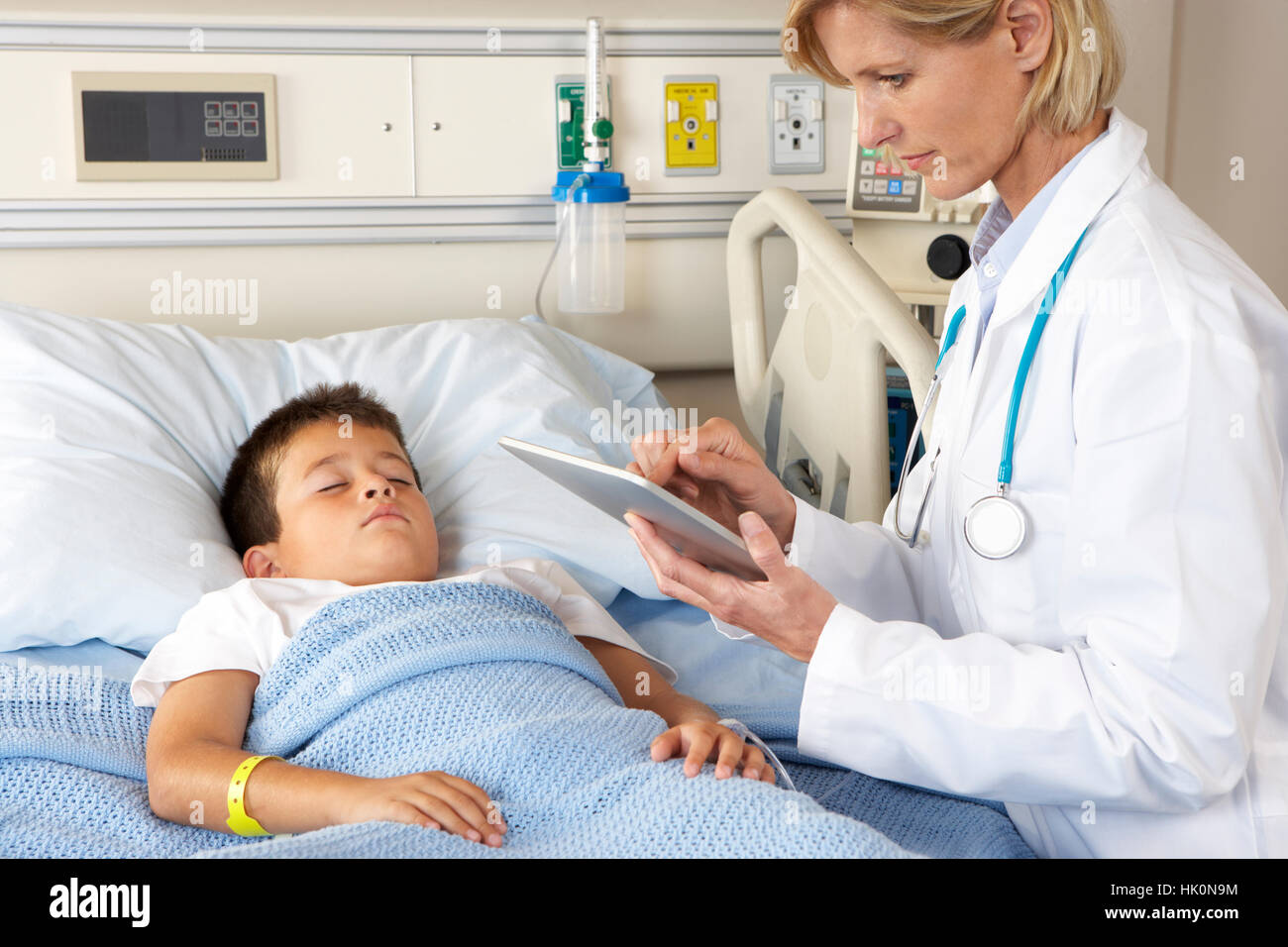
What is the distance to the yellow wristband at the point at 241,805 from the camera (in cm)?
124

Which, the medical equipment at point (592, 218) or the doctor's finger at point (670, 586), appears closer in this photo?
the doctor's finger at point (670, 586)

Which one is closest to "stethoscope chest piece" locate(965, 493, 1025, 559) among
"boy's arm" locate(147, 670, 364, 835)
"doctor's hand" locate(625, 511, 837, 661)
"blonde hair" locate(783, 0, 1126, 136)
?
"doctor's hand" locate(625, 511, 837, 661)

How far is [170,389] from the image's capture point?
6.15 ft

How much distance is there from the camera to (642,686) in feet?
5.17

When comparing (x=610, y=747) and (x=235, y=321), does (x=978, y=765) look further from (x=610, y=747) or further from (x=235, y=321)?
(x=235, y=321)

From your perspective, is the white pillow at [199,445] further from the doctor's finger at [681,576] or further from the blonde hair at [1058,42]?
the blonde hair at [1058,42]

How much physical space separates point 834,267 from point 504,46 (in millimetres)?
853

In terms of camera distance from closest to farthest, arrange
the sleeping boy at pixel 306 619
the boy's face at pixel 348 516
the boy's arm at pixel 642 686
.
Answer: the sleeping boy at pixel 306 619
the boy's arm at pixel 642 686
the boy's face at pixel 348 516

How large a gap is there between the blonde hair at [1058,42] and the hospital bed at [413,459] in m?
0.50

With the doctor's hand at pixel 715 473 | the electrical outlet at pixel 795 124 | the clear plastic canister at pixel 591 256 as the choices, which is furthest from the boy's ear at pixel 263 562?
the electrical outlet at pixel 795 124

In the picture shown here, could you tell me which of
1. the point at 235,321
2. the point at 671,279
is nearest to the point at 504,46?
the point at 671,279

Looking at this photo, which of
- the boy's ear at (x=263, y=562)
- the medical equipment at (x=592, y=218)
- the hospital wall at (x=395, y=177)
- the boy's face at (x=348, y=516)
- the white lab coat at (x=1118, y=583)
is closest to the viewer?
the white lab coat at (x=1118, y=583)

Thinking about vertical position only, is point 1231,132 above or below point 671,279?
above

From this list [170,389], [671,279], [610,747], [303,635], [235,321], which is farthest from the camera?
[671,279]
